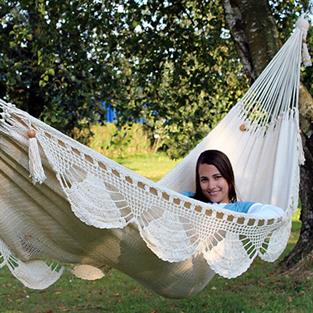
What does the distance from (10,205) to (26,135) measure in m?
0.33

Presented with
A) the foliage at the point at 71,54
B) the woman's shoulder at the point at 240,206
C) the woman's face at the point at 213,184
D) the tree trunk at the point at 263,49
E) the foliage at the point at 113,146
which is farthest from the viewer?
the foliage at the point at 113,146

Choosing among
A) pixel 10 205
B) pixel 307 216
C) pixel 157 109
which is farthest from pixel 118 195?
pixel 157 109

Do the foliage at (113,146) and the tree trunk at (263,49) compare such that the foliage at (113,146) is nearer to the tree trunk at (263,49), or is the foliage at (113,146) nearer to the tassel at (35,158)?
the tree trunk at (263,49)

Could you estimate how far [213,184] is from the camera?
9.02ft

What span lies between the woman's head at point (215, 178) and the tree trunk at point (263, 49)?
81 cm

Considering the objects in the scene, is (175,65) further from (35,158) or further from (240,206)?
(35,158)

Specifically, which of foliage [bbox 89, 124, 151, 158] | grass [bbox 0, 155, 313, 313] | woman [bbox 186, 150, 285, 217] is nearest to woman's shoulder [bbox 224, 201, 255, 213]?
woman [bbox 186, 150, 285, 217]

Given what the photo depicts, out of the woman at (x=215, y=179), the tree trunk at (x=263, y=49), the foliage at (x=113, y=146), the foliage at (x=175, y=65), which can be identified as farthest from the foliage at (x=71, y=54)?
the foliage at (x=113, y=146)

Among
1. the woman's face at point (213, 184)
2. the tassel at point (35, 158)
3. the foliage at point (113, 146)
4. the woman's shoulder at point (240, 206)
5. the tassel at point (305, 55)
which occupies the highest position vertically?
the tassel at point (305, 55)

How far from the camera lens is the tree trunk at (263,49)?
3.46 metres

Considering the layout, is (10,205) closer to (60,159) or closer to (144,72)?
(60,159)

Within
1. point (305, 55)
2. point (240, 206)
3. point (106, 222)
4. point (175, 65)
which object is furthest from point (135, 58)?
point (106, 222)

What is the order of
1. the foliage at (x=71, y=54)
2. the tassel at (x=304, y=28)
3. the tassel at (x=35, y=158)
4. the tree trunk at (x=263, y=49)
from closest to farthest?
the tassel at (x=35, y=158) → the tassel at (x=304, y=28) → the tree trunk at (x=263, y=49) → the foliage at (x=71, y=54)

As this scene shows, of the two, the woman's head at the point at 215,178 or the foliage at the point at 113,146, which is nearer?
the woman's head at the point at 215,178
